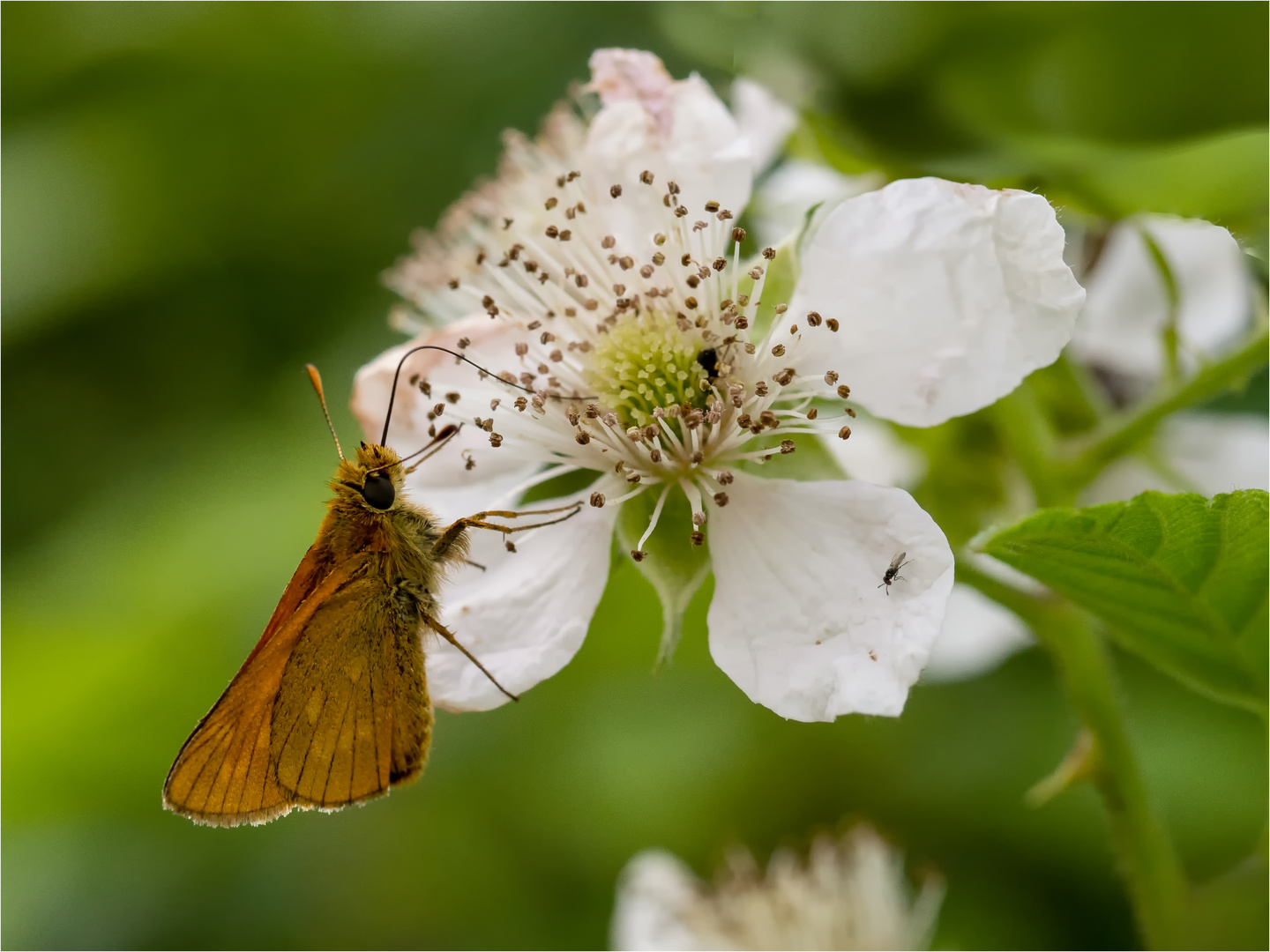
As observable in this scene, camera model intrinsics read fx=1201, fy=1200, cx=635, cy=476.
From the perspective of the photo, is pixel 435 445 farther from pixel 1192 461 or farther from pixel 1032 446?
pixel 1192 461

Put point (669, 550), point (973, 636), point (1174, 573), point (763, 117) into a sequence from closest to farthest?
point (1174, 573) → point (669, 550) → point (763, 117) → point (973, 636)

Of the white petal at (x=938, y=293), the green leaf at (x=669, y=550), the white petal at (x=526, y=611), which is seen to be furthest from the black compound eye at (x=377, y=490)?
the white petal at (x=938, y=293)

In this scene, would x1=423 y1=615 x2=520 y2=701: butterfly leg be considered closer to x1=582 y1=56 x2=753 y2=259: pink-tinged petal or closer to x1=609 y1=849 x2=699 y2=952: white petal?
x1=582 y1=56 x2=753 y2=259: pink-tinged petal

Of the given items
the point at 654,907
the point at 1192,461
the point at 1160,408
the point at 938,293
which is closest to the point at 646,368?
the point at 938,293

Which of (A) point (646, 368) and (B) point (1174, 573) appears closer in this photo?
(B) point (1174, 573)

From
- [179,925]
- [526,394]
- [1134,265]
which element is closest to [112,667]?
[179,925]

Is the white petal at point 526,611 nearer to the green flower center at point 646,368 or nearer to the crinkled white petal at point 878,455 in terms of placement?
the green flower center at point 646,368
